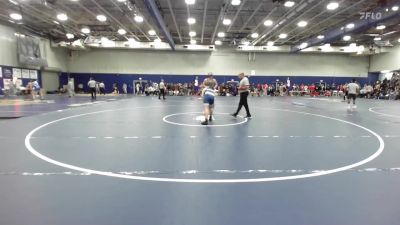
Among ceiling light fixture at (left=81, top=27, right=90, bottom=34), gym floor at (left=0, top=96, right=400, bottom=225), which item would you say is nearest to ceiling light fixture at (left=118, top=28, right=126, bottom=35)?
ceiling light fixture at (left=81, top=27, right=90, bottom=34)

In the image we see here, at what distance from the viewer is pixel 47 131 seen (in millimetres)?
8000

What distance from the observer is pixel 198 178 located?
13.9ft

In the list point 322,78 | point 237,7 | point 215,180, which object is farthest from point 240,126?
point 322,78

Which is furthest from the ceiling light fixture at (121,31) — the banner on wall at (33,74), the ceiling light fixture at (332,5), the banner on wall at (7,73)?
the ceiling light fixture at (332,5)

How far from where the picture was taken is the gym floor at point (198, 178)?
10.1ft

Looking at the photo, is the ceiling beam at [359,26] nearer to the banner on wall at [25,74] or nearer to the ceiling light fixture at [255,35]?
the ceiling light fixture at [255,35]

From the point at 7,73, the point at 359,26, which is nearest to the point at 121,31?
the point at 7,73

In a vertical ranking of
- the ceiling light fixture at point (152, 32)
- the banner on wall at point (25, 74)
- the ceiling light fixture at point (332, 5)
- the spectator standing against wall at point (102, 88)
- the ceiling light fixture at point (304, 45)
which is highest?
the ceiling light fixture at point (152, 32)

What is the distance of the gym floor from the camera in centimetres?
308

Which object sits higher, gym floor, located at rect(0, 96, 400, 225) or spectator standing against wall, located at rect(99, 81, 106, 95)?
spectator standing against wall, located at rect(99, 81, 106, 95)

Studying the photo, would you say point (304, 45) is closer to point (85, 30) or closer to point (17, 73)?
point (85, 30)

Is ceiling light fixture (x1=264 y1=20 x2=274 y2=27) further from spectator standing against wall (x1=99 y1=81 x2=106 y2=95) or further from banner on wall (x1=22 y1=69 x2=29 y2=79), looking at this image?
banner on wall (x1=22 y1=69 x2=29 y2=79)

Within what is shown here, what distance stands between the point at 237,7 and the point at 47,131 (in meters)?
15.7

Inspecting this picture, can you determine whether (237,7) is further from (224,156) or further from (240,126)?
(224,156)
